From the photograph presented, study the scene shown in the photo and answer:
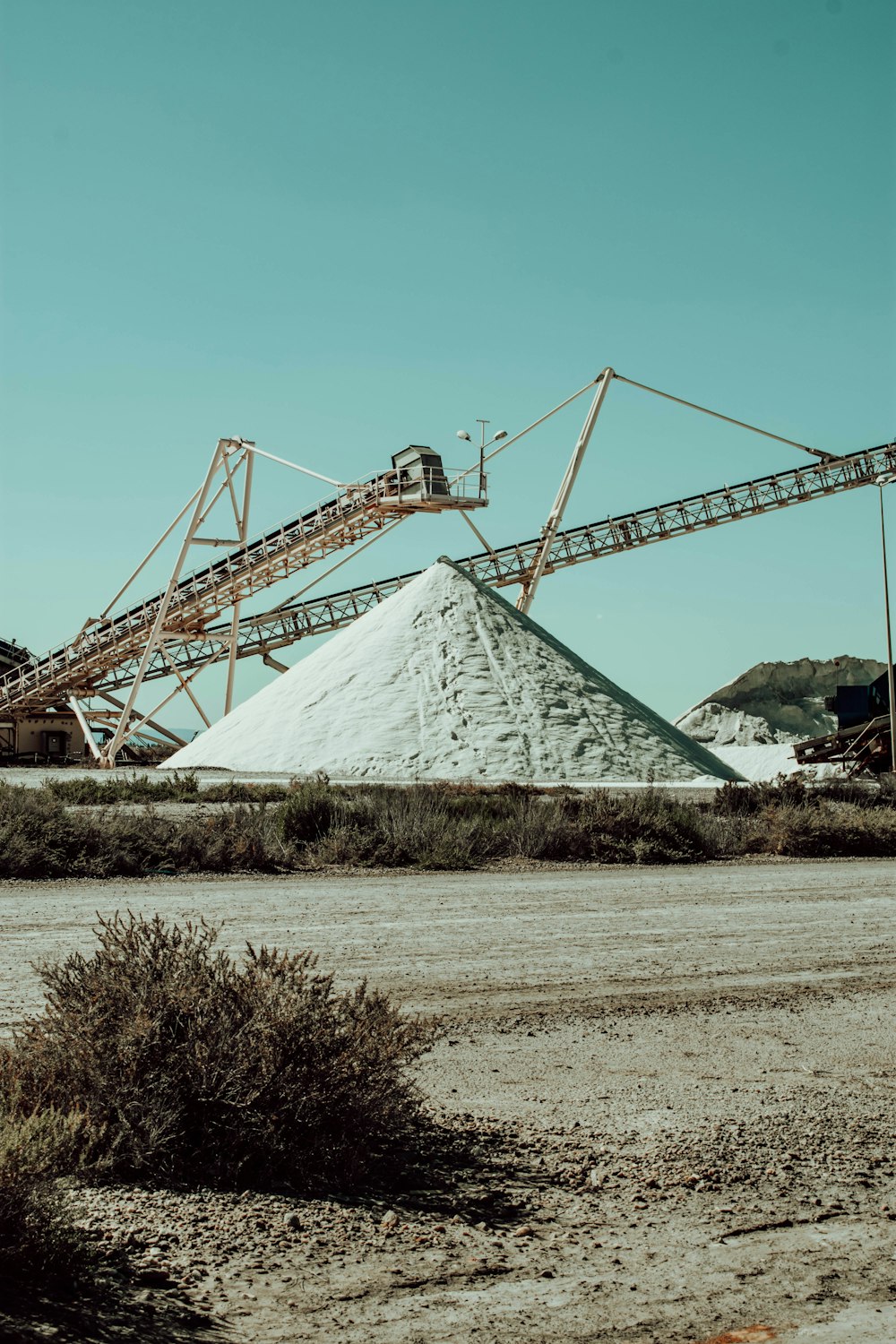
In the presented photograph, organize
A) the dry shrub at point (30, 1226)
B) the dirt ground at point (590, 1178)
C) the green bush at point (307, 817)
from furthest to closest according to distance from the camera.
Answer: the green bush at point (307, 817)
the dirt ground at point (590, 1178)
the dry shrub at point (30, 1226)

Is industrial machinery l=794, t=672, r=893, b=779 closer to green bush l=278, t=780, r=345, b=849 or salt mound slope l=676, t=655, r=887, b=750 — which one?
salt mound slope l=676, t=655, r=887, b=750

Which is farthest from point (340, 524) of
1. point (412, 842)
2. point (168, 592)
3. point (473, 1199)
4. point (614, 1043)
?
point (473, 1199)

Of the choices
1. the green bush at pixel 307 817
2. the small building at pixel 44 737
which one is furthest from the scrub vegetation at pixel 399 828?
the small building at pixel 44 737

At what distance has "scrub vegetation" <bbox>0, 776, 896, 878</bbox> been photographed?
1368 cm

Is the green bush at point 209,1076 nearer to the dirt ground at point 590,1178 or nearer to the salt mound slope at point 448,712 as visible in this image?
the dirt ground at point 590,1178

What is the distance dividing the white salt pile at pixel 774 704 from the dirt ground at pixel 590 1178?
46.2 metres

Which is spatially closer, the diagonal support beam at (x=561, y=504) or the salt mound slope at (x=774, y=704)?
the diagonal support beam at (x=561, y=504)

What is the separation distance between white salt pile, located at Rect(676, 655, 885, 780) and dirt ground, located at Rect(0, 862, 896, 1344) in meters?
46.2

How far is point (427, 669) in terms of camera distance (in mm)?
24531

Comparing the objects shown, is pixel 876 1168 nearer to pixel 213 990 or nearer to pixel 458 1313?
pixel 458 1313

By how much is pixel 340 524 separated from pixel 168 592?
5.23 m

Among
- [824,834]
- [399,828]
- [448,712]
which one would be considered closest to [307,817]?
[399,828]

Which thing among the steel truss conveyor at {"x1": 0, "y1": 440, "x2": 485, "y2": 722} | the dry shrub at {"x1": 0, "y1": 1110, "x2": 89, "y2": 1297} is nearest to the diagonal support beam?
the steel truss conveyor at {"x1": 0, "y1": 440, "x2": 485, "y2": 722}

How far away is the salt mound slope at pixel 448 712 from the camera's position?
22172 mm
